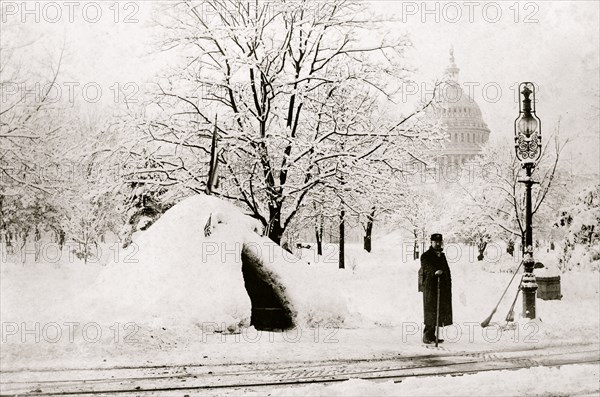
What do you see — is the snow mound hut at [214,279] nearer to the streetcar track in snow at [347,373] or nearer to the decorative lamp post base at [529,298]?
the streetcar track in snow at [347,373]

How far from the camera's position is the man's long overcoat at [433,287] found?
11461mm

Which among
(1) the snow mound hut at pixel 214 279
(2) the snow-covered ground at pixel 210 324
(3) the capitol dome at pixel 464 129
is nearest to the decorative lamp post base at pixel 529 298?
(2) the snow-covered ground at pixel 210 324

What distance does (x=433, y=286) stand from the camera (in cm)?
1163

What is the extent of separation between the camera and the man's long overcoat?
11461mm

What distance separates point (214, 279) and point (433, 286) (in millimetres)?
3966

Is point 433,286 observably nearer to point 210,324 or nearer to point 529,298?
point 529,298

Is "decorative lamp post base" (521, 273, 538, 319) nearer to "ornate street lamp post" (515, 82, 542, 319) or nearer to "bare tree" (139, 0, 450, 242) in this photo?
"ornate street lamp post" (515, 82, 542, 319)

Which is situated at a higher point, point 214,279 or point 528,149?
point 528,149

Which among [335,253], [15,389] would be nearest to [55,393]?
[15,389]

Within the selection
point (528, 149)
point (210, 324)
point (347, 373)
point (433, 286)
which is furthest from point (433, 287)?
point (528, 149)

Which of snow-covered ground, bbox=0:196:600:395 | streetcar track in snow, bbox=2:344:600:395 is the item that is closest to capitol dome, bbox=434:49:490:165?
snow-covered ground, bbox=0:196:600:395

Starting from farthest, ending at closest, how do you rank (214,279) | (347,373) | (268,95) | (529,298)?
(268,95)
(529,298)
(214,279)
(347,373)

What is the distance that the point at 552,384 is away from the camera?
25.5ft

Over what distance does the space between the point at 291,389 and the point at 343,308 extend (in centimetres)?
521
